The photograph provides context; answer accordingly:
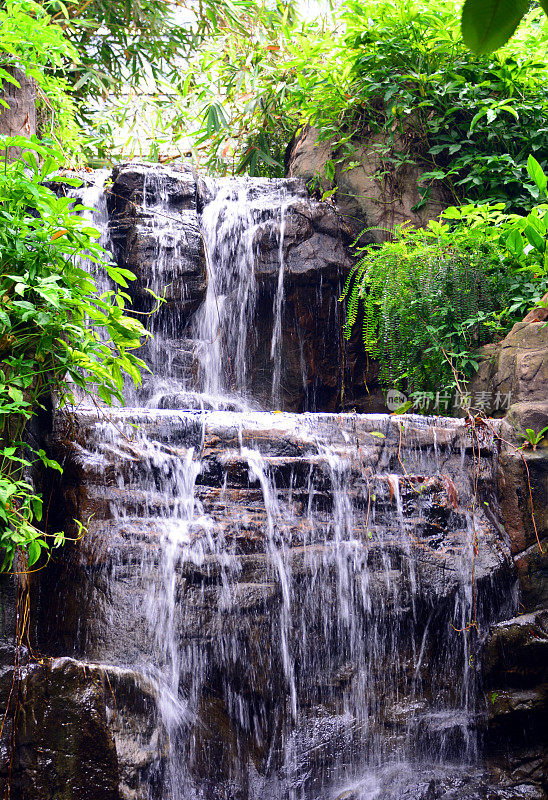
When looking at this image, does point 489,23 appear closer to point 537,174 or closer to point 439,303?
point 439,303

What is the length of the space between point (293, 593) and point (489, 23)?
313 cm

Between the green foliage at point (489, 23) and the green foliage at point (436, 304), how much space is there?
4.05 metres

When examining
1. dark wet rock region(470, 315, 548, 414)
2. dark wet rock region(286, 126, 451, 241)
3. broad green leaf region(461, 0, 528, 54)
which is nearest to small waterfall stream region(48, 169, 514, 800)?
dark wet rock region(470, 315, 548, 414)

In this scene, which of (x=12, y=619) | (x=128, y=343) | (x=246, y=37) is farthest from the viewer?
(x=246, y=37)

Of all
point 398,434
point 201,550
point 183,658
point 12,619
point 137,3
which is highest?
point 137,3

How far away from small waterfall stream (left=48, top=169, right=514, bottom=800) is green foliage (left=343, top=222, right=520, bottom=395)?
0.83 m

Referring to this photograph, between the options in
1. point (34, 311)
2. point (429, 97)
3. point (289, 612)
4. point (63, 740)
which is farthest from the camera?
point (429, 97)

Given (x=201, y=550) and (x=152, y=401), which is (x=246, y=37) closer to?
(x=152, y=401)

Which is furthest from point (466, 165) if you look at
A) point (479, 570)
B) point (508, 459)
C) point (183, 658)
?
point (183, 658)

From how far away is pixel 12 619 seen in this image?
2.74 metres

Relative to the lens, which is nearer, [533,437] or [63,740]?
[63,740]

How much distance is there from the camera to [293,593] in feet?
11.3

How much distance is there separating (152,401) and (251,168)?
371 centimetres

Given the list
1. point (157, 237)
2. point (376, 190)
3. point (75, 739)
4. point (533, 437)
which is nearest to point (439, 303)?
point (533, 437)
